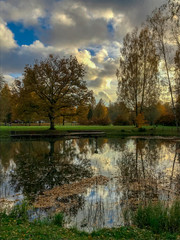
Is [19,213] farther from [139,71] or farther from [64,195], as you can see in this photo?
[139,71]

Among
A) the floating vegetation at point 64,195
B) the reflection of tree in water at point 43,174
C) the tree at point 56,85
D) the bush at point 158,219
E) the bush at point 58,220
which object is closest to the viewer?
the bush at point 158,219

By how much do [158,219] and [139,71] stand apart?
42.8 meters

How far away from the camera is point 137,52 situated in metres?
45.3

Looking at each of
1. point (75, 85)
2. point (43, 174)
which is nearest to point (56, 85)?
point (75, 85)

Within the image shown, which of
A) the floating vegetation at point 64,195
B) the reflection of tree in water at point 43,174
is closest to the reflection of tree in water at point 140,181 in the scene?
the floating vegetation at point 64,195

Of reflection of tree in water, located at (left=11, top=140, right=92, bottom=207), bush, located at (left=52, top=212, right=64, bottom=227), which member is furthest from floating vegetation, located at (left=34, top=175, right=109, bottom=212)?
bush, located at (left=52, top=212, right=64, bottom=227)

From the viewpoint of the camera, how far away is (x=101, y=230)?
6.06m

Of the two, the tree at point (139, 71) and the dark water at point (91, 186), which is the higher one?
the tree at point (139, 71)

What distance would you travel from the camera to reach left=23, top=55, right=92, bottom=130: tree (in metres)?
41.2

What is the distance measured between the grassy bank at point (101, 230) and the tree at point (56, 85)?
3481 cm

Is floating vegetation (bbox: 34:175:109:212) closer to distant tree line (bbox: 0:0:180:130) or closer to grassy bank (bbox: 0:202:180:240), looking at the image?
grassy bank (bbox: 0:202:180:240)

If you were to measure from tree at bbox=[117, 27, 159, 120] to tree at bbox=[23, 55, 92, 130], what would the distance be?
389 inches

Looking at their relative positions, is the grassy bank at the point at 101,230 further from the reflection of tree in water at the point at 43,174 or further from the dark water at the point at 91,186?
the reflection of tree in water at the point at 43,174

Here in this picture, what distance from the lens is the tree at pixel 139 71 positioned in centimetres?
4434
